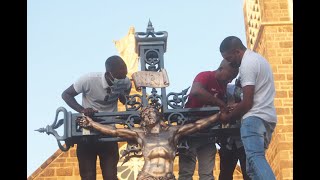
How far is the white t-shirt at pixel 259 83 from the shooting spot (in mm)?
7297

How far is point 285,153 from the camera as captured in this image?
16.9 meters

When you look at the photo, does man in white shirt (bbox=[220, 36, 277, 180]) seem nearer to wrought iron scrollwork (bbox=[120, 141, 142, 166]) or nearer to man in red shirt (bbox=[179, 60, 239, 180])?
man in red shirt (bbox=[179, 60, 239, 180])

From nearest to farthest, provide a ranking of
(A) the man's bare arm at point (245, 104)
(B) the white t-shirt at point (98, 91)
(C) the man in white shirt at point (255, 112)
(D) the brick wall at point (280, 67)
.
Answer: (C) the man in white shirt at point (255, 112)
(A) the man's bare arm at point (245, 104)
(B) the white t-shirt at point (98, 91)
(D) the brick wall at point (280, 67)

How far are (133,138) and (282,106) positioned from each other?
1005cm

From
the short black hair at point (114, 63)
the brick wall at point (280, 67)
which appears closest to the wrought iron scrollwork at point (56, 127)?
the short black hair at point (114, 63)

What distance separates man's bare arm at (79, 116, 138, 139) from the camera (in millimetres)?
7658

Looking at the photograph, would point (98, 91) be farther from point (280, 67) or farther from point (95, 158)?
point (280, 67)

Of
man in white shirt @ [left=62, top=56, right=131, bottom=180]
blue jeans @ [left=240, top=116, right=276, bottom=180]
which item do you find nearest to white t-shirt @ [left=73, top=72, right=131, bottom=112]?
man in white shirt @ [left=62, top=56, right=131, bottom=180]

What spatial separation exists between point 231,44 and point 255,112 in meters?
0.79

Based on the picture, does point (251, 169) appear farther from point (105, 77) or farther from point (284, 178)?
point (284, 178)

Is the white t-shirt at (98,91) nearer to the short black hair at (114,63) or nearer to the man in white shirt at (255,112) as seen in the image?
the short black hair at (114,63)

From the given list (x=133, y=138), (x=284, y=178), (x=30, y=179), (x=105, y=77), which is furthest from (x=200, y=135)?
(x=30, y=179)

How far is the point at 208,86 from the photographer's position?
8.09 m

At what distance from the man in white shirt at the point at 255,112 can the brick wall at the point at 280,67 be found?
9249 mm
